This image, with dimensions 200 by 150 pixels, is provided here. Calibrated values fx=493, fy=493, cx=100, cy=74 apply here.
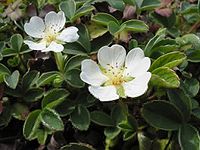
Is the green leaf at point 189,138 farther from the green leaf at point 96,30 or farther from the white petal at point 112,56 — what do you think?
the green leaf at point 96,30

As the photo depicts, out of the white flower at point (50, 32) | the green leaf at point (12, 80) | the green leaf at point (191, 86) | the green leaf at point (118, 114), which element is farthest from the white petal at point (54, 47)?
the green leaf at point (191, 86)

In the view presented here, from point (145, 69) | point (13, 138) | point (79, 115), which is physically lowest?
point (13, 138)

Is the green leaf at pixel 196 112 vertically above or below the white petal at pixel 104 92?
below

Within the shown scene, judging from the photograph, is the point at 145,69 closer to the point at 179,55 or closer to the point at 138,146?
the point at 179,55

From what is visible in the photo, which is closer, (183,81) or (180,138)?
(180,138)

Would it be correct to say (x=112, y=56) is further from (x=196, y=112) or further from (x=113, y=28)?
(x=196, y=112)

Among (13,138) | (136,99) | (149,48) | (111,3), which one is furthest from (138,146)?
(111,3)

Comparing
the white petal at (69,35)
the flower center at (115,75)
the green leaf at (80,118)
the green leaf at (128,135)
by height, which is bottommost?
the green leaf at (128,135)
